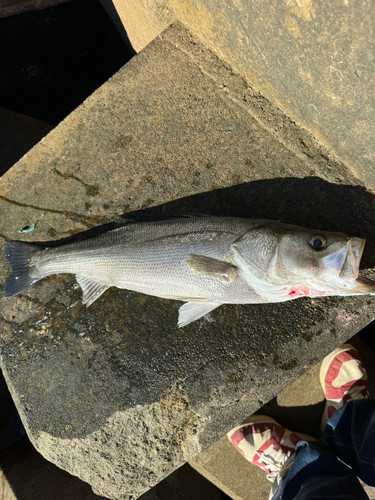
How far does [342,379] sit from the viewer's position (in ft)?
13.3

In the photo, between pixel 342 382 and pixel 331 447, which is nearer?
pixel 331 447

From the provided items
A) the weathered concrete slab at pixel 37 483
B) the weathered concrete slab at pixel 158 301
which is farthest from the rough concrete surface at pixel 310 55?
the weathered concrete slab at pixel 37 483

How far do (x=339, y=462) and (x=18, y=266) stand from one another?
390 centimetres

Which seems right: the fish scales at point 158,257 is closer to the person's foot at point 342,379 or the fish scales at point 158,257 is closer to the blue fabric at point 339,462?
the blue fabric at point 339,462

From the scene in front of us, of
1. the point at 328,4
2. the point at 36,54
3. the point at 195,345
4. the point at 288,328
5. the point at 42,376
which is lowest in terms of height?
the point at 288,328

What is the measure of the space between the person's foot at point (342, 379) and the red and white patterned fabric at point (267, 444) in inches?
19.8

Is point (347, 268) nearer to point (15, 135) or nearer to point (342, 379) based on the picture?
point (342, 379)

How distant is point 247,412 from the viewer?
3.04 metres

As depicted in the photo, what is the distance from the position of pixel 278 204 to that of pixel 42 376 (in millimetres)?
2829

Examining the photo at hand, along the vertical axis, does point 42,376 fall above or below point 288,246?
below

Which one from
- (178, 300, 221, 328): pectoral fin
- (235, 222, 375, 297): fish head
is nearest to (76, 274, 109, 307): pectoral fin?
(178, 300, 221, 328): pectoral fin

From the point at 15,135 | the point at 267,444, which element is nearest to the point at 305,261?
the point at 267,444

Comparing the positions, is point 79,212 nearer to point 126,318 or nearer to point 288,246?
point 126,318

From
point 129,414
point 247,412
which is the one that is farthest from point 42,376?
point 247,412
